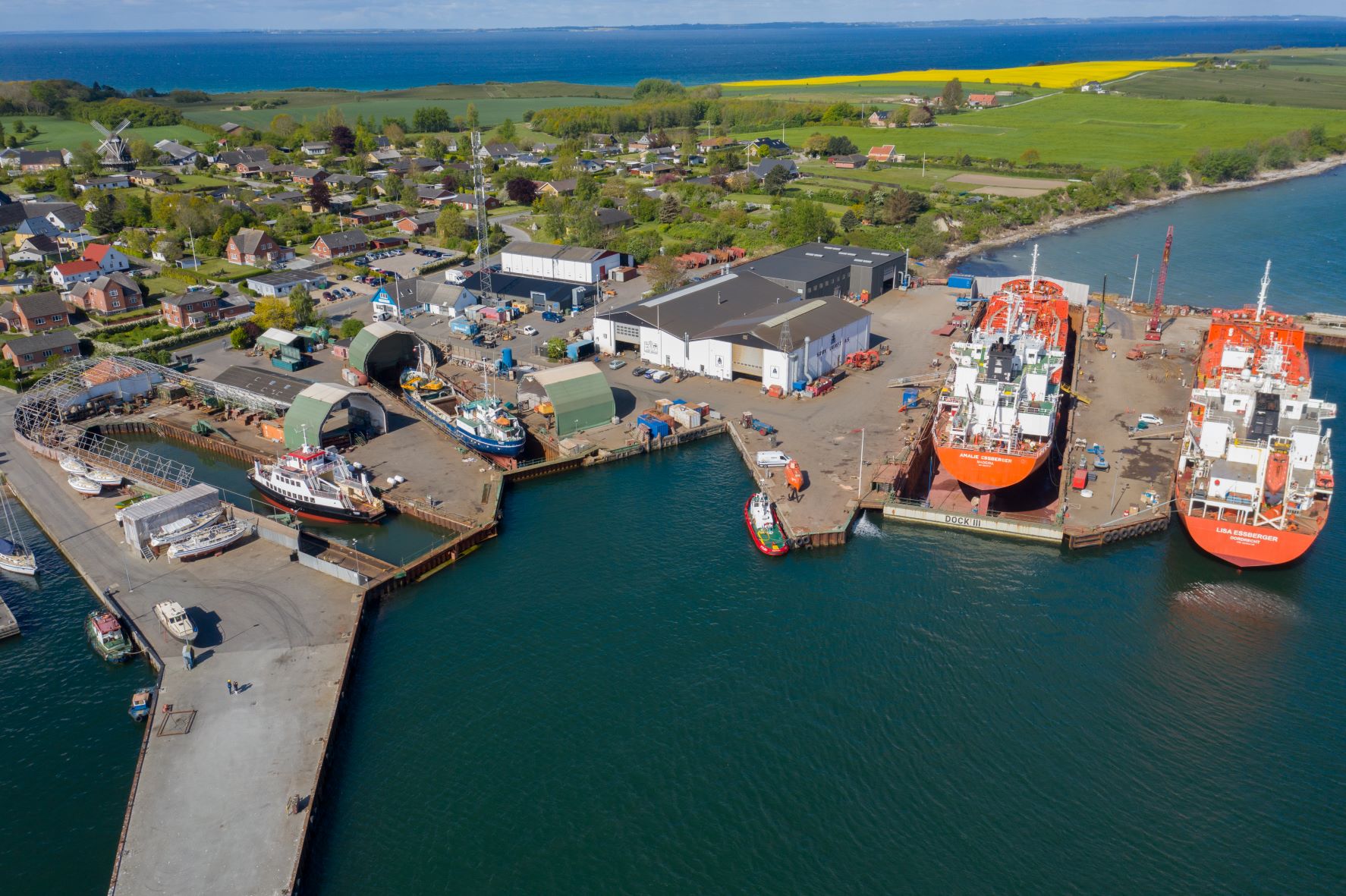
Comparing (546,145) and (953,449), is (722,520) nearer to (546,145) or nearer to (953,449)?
(953,449)

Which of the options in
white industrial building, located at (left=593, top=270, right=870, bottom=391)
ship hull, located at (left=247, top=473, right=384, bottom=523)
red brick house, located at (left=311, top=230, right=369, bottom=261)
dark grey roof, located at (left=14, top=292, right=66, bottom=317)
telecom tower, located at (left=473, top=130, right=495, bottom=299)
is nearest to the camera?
ship hull, located at (left=247, top=473, right=384, bottom=523)

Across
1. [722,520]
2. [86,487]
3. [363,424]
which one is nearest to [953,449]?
[722,520]

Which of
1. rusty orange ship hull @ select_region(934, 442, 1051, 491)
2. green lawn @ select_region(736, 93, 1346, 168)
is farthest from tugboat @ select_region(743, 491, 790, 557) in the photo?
green lawn @ select_region(736, 93, 1346, 168)

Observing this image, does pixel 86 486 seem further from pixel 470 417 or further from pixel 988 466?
pixel 988 466

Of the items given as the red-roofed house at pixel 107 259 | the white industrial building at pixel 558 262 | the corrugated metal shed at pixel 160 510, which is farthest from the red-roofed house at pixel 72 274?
the corrugated metal shed at pixel 160 510

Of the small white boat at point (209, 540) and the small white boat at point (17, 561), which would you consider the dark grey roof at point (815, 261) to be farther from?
the small white boat at point (17, 561)

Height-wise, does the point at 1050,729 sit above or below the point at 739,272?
below

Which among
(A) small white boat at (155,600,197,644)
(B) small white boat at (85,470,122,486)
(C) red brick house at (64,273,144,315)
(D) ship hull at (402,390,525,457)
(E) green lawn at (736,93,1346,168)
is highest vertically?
(E) green lawn at (736,93,1346,168)

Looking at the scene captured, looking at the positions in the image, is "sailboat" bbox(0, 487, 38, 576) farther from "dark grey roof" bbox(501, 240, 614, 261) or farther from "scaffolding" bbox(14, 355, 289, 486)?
"dark grey roof" bbox(501, 240, 614, 261)
